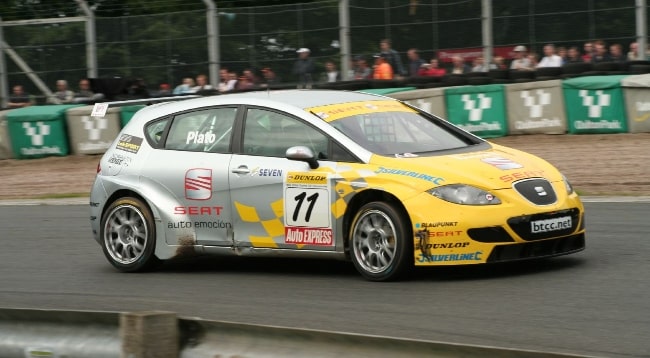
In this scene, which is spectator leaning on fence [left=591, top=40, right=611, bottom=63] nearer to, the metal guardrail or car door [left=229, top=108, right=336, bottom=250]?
car door [left=229, top=108, right=336, bottom=250]

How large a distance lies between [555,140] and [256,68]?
6.23 metres

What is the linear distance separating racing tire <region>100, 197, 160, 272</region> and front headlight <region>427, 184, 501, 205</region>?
109 inches

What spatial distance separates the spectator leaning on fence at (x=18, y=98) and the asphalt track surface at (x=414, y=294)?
13.3 meters

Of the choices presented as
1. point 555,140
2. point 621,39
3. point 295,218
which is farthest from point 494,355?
point 621,39

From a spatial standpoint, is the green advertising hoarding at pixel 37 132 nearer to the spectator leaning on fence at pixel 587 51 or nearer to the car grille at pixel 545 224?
the spectator leaning on fence at pixel 587 51

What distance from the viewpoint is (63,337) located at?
6.09m

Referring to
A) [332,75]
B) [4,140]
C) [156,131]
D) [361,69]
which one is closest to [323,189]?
[156,131]

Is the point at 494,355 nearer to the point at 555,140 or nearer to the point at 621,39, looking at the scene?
the point at 555,140

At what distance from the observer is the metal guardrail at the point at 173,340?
16.5 ft

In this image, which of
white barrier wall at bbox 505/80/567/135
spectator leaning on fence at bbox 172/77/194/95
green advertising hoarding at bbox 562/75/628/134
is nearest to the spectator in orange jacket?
white barrier wall at bbox 505/80/567/135

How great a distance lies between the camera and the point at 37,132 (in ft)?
74.9

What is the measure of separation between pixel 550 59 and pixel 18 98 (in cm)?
1112

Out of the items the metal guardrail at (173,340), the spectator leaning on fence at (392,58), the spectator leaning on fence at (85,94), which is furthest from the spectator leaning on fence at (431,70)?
the metal guardrail at (173,340)

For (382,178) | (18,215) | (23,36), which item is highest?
(23,36)
